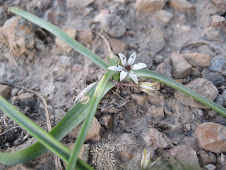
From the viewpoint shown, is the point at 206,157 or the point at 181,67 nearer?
the point at 206,157

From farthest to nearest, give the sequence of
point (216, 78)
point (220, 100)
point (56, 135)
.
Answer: point (216, 78) → point (220, 100) → point (56, 135)

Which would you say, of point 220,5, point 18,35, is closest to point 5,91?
point 18,35

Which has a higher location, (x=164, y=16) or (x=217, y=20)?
(x=164, y=16)

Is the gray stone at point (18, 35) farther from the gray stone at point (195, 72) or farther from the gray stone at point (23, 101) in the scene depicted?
the gray stone at point (195, 72)

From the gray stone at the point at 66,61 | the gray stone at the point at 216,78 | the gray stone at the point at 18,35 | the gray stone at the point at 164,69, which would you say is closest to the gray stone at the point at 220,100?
the gray stone at the point at 216,78

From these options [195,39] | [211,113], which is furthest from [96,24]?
[211,113]

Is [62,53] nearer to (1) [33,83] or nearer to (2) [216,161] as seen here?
(1) [33,83]

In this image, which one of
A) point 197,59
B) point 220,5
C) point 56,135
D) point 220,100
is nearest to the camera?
point 56,135

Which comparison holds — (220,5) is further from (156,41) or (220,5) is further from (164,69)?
(164,69)
